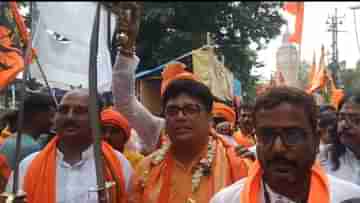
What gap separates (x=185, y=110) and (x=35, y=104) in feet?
5.27

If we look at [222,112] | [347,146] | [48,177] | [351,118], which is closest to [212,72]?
[222,112]

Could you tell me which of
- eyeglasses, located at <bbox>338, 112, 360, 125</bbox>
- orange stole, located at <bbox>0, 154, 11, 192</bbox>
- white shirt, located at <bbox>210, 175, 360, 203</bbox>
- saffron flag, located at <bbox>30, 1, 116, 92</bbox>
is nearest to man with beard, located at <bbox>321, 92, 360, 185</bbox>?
eyeglasses, located at <bbox>338, 112, 360, 125</bbox>

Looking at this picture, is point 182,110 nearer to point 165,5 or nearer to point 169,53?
point 169,53

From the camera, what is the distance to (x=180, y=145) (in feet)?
9.46

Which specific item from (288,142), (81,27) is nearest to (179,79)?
(288,142)

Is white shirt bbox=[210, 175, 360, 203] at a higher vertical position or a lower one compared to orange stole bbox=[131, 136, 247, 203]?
higher

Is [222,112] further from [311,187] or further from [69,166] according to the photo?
[311,187]

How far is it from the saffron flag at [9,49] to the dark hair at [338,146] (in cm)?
199

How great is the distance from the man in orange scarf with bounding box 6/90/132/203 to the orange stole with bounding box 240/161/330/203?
0.85m

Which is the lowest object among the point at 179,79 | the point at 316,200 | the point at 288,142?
the point at 316,200

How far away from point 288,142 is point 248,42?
0.41 m

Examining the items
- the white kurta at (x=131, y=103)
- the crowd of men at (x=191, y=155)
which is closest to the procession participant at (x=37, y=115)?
the crowd of men at (x=191, y=155)

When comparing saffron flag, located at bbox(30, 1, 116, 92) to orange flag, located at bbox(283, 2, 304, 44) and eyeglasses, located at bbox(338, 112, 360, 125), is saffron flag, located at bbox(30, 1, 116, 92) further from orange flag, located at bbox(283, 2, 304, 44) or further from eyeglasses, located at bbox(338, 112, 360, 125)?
eyeglasses, located at bbox(338, 112, 360, 125)

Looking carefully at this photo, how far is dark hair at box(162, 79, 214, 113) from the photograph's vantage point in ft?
9.45
